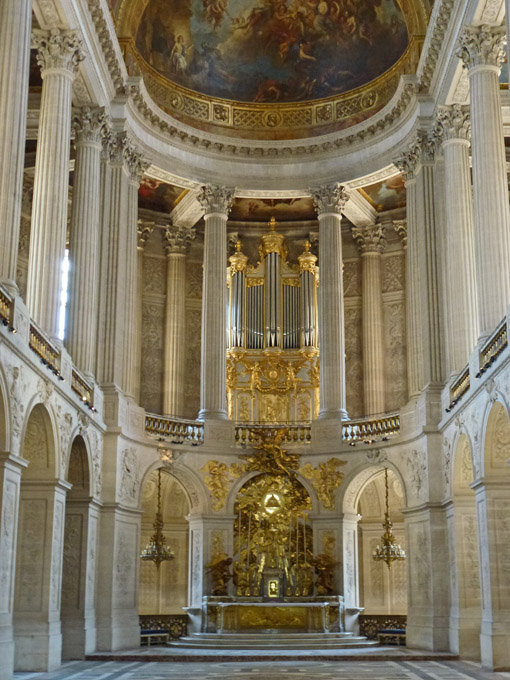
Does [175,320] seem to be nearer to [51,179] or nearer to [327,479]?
[327,479]

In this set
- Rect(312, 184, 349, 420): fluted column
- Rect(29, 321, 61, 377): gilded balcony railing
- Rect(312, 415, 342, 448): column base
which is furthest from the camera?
Rect(312, 184, 349, 420): fluted column

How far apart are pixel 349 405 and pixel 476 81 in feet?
49.7

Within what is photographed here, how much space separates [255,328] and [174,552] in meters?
8.19

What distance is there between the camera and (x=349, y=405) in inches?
1439

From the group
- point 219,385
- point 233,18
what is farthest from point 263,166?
point 219,385

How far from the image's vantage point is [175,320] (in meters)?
36.7

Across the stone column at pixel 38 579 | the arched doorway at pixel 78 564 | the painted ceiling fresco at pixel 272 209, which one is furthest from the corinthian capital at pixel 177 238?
the stone column at pixel 38 579

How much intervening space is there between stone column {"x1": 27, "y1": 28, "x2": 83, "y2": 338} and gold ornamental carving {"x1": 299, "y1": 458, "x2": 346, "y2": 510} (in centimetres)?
1116

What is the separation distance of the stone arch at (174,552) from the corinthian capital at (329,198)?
1045 centimetres

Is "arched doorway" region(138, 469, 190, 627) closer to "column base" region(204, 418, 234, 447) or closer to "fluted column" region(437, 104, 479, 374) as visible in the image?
"column base" region(204, 418, 234, 447)

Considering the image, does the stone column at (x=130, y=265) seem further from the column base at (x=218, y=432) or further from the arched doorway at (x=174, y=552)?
the arched doorway at (x=174, y=552)

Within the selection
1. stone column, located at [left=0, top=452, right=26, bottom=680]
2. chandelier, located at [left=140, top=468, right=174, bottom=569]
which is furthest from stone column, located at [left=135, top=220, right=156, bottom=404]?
stone column, located at [left=0, top=452, right=26, bottom=680]

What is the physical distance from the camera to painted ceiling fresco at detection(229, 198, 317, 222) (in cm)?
3694

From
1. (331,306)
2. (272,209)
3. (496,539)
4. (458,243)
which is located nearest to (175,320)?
(272,209)
